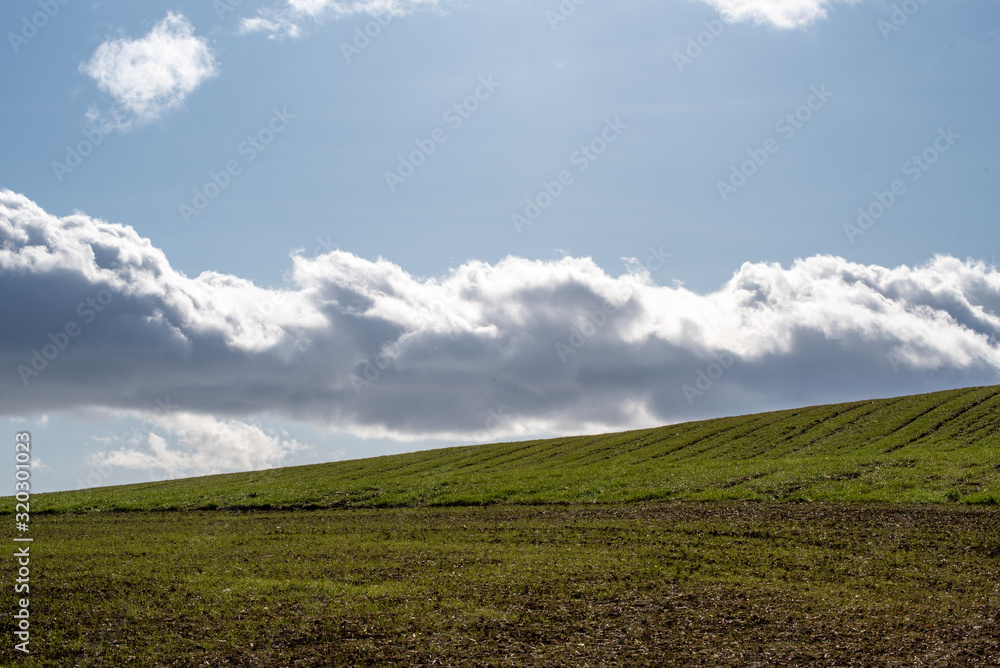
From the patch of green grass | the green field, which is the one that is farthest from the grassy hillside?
the patch of green grass

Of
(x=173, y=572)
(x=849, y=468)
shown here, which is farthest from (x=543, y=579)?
(x=849, y=468)

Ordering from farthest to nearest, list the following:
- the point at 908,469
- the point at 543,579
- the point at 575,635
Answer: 1. the point at 908,469
2. the point at 543,579
3. the point at 575,635

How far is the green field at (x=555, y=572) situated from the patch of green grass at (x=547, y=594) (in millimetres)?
64

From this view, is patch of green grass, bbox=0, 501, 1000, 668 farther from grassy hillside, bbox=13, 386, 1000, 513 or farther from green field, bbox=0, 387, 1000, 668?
grassy hillside, bbox=13, 386, 1000, 513

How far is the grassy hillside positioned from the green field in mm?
301

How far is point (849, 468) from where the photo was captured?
32.8 meters

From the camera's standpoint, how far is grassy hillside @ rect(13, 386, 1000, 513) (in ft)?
98.1

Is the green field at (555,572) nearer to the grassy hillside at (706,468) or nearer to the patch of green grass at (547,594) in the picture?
the patch of green grass at (547,594)

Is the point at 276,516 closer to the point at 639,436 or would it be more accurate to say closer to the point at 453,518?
the point at 453,518

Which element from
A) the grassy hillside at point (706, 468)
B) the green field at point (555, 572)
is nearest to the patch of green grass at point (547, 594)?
the green field at point (555, 572)

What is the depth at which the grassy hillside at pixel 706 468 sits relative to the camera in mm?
29906

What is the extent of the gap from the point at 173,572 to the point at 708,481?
76.9 feet

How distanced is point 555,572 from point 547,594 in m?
1.74

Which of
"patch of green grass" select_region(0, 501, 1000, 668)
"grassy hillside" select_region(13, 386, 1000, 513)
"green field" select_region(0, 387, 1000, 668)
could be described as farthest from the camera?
"grassy hillside" select_region(13, 386, 1000, 513)
